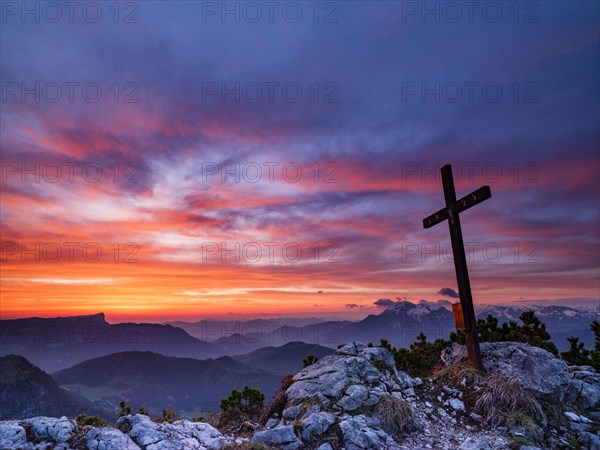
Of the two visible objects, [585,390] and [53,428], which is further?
[585,390]

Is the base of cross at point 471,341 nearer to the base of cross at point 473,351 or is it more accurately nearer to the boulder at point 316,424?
the base of cross at point 473,351

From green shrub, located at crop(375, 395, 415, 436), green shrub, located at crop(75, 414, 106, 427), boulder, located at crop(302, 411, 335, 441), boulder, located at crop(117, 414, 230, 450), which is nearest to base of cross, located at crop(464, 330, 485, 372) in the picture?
green shrub, located at crop(375, 395, 415, 436)

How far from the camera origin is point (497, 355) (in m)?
14.7

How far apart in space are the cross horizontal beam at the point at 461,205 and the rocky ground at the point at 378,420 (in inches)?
232

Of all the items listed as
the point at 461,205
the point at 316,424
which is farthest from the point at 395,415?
the point at 461,205

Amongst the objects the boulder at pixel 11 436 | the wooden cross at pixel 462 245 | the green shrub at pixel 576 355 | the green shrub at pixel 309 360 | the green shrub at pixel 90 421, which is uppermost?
the wooden cross at pixel 462 245

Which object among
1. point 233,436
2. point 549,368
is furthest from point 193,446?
point 549,368

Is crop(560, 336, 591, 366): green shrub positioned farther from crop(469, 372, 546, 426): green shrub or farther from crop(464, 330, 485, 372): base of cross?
crop(469, 372, 546, 426): green shrub

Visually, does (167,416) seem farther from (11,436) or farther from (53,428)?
(11,436)

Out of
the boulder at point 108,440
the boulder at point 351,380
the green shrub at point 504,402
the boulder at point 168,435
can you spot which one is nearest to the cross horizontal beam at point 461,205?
the boulder at point 351,380

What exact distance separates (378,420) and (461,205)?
353 inches

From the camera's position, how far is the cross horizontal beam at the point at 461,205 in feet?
44.7

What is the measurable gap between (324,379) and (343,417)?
6.96 ft

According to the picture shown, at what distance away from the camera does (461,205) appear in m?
15.0
